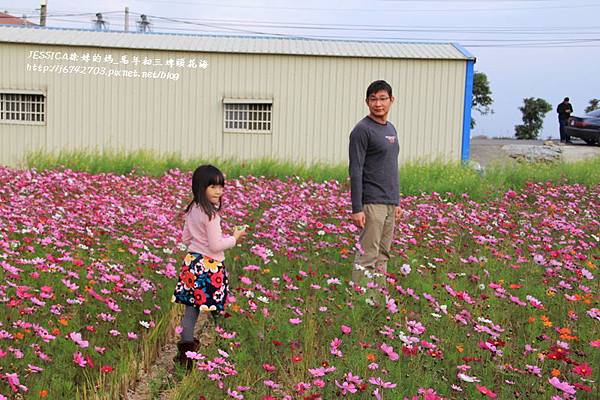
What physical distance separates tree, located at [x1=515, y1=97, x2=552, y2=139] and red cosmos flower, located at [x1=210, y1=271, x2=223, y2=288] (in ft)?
113

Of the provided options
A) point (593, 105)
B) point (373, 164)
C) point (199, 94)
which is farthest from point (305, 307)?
point (593, 105)

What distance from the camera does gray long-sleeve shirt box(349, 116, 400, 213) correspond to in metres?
5.32

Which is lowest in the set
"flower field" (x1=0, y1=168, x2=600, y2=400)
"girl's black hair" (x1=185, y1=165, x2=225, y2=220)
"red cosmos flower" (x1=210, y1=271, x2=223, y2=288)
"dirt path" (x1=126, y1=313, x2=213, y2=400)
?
"dirt path" (x1=126, y1=313, x2=213, y2=400)

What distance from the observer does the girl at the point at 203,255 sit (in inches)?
164

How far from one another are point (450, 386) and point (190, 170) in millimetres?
10275

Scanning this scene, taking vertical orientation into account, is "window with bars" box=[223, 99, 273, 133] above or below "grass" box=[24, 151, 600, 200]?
above

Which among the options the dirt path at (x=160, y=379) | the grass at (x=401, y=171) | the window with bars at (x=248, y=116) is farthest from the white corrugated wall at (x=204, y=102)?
the dirt path at (x=160, y=379)

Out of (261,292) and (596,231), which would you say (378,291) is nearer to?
(261,292)

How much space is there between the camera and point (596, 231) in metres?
8.77

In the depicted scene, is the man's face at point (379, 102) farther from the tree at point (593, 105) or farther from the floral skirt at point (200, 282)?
the tree at point (593, 105)

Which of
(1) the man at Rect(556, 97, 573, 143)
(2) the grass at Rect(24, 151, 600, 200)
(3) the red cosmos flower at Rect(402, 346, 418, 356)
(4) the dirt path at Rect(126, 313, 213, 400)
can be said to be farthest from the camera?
(1) the man at Rect(556, 97, 573, 143)

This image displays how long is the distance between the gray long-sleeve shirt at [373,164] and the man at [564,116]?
19.7m

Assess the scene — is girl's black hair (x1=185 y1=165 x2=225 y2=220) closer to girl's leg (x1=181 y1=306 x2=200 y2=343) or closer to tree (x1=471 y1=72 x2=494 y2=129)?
girl's leg (x1=181 y1=306 x2=200 y2=343)

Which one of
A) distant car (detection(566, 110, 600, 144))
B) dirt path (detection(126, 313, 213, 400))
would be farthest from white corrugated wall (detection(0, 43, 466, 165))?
dirt path (detection(126, 313, 213, 400))
